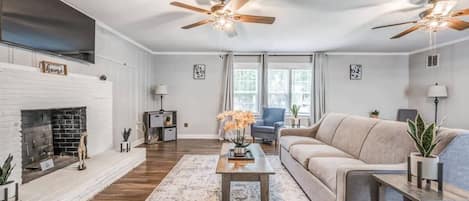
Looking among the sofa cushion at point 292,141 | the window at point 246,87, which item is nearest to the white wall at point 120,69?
the window at point 246,87

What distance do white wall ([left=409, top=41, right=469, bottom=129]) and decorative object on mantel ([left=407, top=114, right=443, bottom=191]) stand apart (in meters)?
4.97

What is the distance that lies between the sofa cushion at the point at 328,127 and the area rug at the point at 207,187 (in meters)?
0.79

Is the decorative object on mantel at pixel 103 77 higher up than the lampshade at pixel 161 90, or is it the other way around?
the decorative object on mantel at pixel 103 77

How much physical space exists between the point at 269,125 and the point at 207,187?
12.2 ft

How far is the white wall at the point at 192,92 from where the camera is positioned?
7.66 m

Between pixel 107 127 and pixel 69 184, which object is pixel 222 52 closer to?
pixel 107 127

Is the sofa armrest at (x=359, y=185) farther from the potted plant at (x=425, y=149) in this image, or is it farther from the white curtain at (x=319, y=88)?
the white curtain at (x=319, y=88)

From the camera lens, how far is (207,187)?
3.50 meters

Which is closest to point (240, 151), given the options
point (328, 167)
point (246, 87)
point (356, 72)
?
point (328, 167)

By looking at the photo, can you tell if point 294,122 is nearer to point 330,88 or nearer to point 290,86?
point 290,86

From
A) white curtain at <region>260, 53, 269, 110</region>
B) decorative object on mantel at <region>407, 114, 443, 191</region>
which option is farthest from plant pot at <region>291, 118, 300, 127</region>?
decorative object on mantel at <region>407, 114, 443, 191</region>

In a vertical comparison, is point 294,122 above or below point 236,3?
below

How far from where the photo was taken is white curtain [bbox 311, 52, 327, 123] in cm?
744

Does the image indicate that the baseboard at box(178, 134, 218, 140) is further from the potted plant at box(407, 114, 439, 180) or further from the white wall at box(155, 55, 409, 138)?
the potted plant at box(407, 114, 439, 180)
